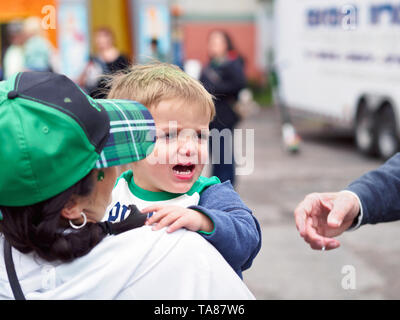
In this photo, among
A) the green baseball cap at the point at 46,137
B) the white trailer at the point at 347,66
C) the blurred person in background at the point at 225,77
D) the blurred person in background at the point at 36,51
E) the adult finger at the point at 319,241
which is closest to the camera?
the green baseball cap at the point at 46,137

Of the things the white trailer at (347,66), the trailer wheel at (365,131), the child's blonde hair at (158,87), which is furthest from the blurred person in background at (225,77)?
the child's blonde hair at (158,87)

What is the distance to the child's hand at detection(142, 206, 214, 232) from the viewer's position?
135cm

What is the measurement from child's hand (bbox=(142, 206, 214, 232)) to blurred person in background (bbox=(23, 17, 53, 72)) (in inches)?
264

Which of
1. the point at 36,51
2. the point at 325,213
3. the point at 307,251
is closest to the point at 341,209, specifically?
the point at 325,213

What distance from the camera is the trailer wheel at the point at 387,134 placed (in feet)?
30.5

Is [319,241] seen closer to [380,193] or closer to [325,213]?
[325,213]

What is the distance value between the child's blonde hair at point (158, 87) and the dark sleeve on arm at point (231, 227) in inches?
9.1

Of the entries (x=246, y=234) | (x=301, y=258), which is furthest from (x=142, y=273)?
(x=301, y=258)

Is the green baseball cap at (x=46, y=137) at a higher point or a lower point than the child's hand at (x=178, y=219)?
higher

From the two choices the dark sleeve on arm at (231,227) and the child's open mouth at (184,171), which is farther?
the child's open mouth at (184,171)

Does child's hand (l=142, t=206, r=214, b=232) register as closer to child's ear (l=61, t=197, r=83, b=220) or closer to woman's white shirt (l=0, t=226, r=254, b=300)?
woman's white shirt (l=0, t=226, r=254, b=300)

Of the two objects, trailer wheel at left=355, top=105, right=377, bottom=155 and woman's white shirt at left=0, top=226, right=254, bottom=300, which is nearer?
woman's white shirt at left=0, top=226, right=254, bottom=300

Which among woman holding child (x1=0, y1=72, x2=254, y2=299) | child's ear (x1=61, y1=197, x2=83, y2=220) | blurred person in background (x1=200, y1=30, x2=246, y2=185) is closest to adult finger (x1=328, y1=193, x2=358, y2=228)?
woman holding child (x1=0, y1=72, x2=254, y2=299)

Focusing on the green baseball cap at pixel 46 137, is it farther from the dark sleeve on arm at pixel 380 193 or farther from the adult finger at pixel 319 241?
the dark sleeve on arm at pixel 380 193
